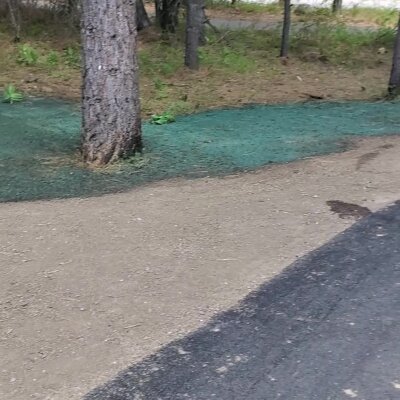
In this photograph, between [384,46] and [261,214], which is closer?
[261,214]

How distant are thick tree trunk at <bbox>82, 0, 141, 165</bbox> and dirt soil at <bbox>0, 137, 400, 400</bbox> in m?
0.90

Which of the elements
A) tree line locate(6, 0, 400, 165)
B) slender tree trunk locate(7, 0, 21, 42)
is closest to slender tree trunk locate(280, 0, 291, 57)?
slender tree trunk locate(7, 0, 21, 42)

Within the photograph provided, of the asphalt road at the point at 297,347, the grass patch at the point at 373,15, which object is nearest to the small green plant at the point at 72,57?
the asphalt road at the point at 297,347

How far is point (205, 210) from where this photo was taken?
5340mm

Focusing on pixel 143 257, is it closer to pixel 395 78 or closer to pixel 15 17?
pixel 395 78

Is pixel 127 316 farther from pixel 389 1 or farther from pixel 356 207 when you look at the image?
pixel 389 1

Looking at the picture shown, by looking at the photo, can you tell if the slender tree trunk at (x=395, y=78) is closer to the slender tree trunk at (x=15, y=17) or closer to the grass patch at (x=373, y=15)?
the slender tree trunk at (x=15, y=17)

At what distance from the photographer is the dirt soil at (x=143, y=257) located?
344 cm

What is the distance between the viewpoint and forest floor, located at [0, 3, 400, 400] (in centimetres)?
345

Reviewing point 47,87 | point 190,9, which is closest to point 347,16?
point 190,9

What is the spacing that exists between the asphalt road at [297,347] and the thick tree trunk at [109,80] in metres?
2.87

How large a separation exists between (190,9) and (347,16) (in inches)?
372

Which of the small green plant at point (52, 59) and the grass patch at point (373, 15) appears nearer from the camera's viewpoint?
the small green plant at point (52, 59)

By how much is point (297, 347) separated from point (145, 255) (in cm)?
147
